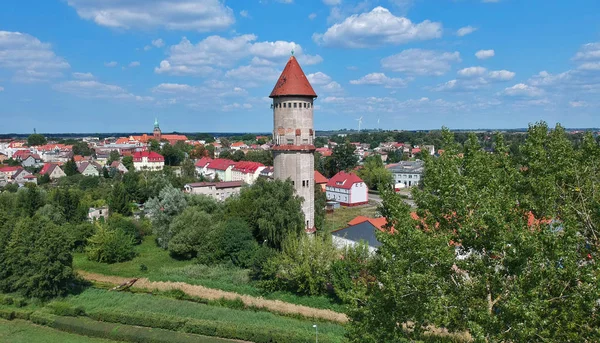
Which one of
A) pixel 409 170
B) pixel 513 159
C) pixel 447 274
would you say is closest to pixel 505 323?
pixel 447 274

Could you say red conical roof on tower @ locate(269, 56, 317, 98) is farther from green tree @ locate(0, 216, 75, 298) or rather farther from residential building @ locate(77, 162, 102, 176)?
residential building @ locate(77, 162, 102, 176)

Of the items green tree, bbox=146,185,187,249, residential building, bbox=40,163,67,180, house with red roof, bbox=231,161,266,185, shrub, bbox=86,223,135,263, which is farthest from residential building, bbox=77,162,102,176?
shrub, bbox=86,223,135,263

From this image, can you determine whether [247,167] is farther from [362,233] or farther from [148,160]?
[362,233]

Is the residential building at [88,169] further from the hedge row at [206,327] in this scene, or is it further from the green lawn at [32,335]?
the hedge row at [206,327]

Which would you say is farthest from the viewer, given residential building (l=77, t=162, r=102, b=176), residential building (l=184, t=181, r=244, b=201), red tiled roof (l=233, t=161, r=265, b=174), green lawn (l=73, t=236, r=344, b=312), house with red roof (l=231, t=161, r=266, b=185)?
residential building (l=77, t=162, r=102, b=176)

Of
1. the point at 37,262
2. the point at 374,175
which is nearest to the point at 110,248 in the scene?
the point at 37,262
